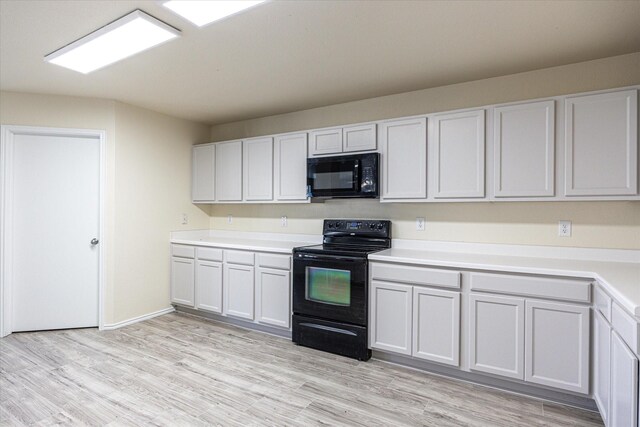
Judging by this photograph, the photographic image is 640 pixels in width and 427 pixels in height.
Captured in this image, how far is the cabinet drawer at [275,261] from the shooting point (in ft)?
11.3

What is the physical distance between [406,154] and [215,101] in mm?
2089

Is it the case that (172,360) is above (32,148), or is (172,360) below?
below

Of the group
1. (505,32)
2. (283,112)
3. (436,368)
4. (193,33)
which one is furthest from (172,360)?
(505,32)

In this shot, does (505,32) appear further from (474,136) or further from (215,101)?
(215,101)

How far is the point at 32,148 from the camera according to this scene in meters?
3.56

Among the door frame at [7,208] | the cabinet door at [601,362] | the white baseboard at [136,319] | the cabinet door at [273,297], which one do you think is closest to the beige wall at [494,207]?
the cabinet door at [273,297]

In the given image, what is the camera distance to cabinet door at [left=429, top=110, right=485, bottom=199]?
2771 millimetres

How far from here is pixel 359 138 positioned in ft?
10.9

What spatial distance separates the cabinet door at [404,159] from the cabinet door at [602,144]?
1.01m

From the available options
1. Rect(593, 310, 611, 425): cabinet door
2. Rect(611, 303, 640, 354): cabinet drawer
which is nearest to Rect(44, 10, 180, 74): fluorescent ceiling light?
Rect(611, 303, 640, 354): cabinet drawer

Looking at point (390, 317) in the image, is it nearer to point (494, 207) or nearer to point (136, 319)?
point (494, 207)

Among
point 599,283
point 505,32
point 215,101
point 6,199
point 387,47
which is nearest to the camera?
point 599,283

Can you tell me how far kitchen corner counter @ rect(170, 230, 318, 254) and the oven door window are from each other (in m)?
0.39

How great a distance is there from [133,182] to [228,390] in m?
2.59
